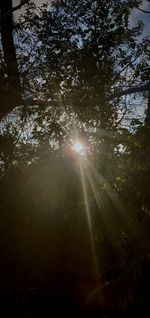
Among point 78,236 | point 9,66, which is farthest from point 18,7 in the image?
point 78,236

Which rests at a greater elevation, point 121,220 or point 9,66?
point 9,66

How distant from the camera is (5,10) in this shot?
36.2ft

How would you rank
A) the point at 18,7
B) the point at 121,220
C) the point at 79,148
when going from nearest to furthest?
the point at 121,220, the point at 18,7, the point at 79,148

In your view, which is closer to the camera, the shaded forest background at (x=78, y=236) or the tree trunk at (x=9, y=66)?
the shaded forest background at (x=78, y=236)

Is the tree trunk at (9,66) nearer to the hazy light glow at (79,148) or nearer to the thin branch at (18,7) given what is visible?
the thin branch at (18,7)

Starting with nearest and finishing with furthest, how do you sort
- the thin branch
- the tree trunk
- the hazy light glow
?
1. the thin branch
2. the tree trunk
3. the hazy light glow

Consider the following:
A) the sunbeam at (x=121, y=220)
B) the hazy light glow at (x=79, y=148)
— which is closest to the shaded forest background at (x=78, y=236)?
the sunbeam at (x=121, y=220)

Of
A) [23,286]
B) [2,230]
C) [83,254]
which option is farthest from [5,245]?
[83,254]

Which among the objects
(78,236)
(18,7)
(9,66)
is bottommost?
(78,236)

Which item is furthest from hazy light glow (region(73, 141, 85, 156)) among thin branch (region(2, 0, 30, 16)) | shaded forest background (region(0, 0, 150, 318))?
thin branch (region(2, 0, 30, 16))

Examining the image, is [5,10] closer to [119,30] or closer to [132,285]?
[119,30]

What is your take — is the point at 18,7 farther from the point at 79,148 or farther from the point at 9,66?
the point at 79,148

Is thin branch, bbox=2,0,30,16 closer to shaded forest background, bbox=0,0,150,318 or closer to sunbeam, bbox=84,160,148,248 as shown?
shaded forest background, bbox=0,0,150,318

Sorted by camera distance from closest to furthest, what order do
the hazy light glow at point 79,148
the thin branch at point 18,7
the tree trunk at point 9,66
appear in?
the thin branch at point 18,7 → the tree trunk at point 9,66 → the hazy light glow at point 79,148
